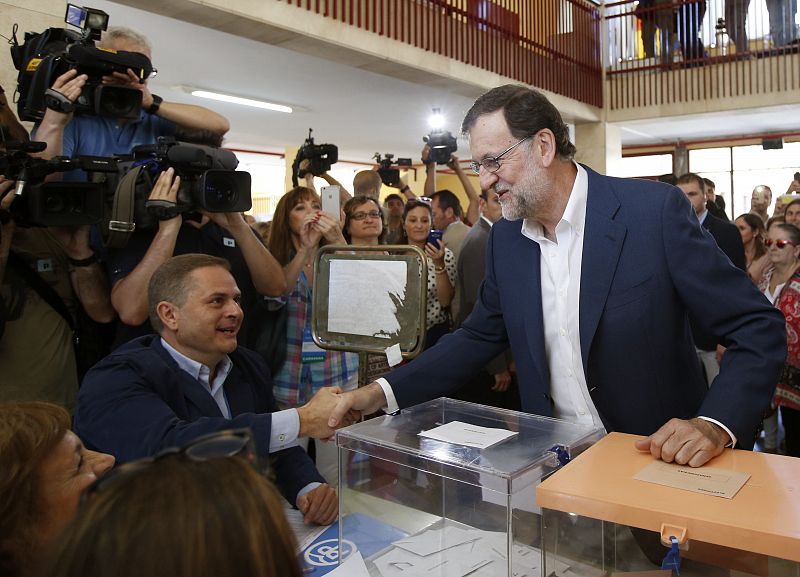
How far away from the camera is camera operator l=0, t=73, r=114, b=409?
2082 mm

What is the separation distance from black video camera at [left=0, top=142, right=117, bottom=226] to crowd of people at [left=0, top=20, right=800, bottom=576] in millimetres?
81

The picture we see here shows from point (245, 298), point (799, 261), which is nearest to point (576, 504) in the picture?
point (245, 298)

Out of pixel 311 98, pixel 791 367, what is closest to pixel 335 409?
pixel 791 367

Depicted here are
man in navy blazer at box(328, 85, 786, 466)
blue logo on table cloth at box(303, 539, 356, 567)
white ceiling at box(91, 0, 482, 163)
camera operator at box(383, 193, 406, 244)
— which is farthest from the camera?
white ceiling at box(91, 0, 482, 163)

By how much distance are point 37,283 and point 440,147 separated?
4.27 metres

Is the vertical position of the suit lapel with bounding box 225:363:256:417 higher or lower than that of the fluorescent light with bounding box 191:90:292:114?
lower

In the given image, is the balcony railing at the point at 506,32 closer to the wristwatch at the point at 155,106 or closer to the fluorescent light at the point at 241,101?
the wristwatch at the point at 155,106

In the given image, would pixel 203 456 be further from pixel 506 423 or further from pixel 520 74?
pixel 520 74

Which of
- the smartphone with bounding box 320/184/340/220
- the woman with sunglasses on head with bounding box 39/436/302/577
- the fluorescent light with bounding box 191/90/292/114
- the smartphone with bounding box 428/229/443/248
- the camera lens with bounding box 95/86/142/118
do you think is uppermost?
the fluorescent light with bounding box 191/90/292/114

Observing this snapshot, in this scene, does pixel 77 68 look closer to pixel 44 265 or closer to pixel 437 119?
pixel 44 265

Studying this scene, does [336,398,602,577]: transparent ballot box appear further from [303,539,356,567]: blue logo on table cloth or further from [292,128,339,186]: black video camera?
[292,128,339,186]: black video camera

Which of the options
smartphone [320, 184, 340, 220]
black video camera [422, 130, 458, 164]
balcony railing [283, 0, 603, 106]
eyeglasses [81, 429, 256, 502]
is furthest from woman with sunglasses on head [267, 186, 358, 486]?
black video camera [422, 130, 458, 164]

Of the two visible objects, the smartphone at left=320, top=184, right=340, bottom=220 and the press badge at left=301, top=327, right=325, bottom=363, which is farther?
the press badge at left=301, top=327, right=325, bottom=363

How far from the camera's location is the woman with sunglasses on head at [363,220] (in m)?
3.52
